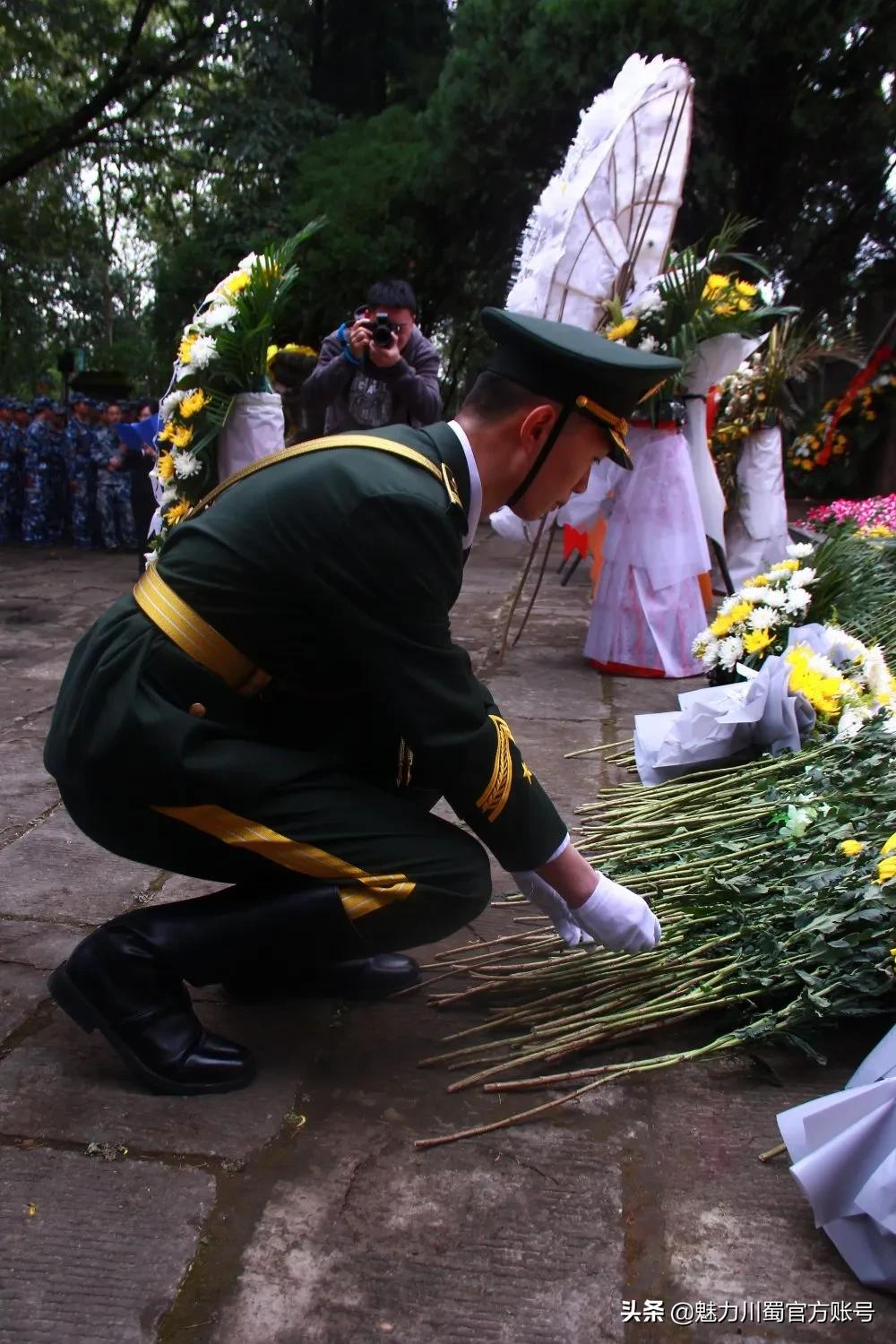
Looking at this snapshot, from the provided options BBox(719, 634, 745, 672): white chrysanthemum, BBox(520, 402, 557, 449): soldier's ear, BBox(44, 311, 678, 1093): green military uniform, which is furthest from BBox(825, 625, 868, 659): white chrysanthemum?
BBox(520, 402, 557, 449): soldier's ear

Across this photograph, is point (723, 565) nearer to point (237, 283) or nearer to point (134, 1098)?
point (237, 283)

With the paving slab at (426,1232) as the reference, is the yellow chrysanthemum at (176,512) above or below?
above

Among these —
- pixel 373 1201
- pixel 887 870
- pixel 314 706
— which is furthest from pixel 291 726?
pixel 887 870

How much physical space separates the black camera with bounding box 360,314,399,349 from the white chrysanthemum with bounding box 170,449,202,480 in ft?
2.98

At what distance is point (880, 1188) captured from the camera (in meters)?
1.55

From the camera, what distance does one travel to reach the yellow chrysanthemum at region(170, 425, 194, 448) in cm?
462

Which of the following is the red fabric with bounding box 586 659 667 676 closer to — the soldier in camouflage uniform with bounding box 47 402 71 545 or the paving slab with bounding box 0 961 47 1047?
the paving slab with bounding box 0 961 47 1047

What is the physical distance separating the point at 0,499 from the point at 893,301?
8819mm

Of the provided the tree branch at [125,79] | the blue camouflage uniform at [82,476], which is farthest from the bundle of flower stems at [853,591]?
the tree branch at [125,79]

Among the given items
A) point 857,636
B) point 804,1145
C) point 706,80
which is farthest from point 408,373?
point 706,80

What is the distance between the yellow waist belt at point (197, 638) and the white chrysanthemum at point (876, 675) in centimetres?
171

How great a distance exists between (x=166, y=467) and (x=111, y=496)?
592cm

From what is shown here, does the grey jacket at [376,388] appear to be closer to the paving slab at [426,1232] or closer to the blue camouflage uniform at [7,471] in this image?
the paving slab at [426,1232]

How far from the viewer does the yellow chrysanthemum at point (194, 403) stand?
15.1 ft
